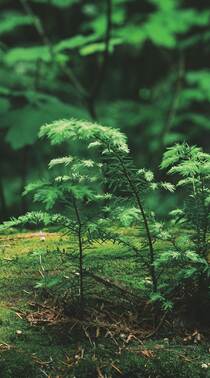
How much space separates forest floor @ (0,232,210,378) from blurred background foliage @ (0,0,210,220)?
1.77 meters

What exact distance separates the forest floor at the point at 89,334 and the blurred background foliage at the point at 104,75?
177 cm

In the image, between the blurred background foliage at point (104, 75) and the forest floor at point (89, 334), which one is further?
the blurred background foliage at point (104, 75)

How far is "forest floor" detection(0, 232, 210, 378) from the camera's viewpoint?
203 centimetres

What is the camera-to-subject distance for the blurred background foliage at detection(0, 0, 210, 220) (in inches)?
182

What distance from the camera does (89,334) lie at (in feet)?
7.22

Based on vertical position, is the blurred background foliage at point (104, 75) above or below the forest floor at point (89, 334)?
above

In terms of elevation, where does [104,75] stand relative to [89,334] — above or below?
above

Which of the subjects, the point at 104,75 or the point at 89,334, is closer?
the point at 89,334

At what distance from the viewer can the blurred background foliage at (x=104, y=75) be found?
15.2 feet

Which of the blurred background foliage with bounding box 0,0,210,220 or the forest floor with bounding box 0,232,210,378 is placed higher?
the blurred background foliage with bounding box 0,0,210,220

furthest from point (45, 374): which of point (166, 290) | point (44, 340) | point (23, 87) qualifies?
point (23, 87)

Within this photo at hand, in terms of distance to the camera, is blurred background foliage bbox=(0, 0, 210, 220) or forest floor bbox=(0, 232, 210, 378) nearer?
forest floor bbox=(0, 232, 210, 378)

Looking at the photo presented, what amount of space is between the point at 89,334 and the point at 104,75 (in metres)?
3.67

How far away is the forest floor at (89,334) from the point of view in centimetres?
203
